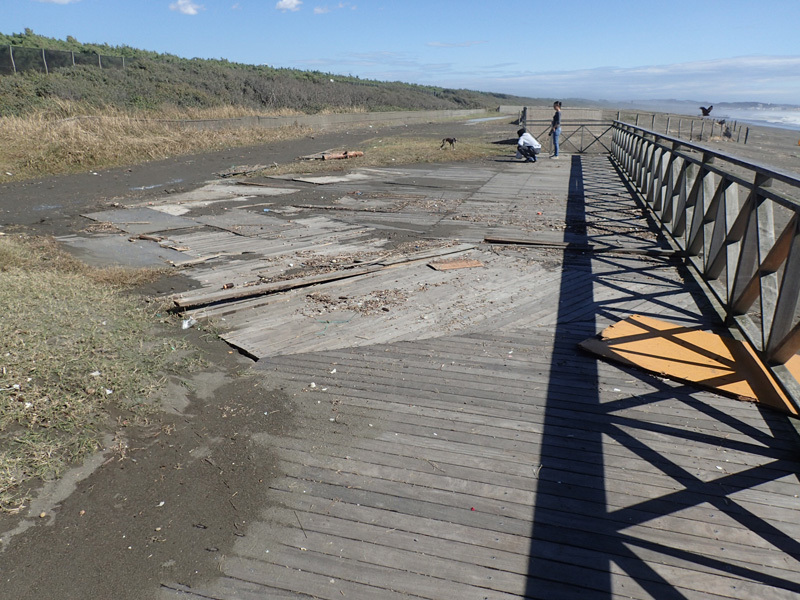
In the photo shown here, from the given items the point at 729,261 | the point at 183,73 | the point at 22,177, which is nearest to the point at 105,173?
the point at 22,177

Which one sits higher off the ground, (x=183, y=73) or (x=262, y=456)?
(x=183, y=73)

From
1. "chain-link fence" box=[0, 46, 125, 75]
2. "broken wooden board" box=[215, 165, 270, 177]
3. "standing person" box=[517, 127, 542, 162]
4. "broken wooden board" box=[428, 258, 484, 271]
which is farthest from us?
"chain-link fence" box=[0, 46, 125, 75]

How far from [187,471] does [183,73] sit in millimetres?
40614

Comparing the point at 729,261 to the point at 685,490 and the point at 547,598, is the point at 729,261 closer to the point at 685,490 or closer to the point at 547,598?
the point at 685,490

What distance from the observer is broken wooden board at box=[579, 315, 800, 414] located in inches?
152

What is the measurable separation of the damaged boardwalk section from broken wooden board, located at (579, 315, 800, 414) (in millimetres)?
127

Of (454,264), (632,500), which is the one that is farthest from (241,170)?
(632,500)

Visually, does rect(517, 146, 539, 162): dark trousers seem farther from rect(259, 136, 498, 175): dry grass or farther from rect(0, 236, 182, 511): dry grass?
rect(0, 236, 182, 511): dry grass

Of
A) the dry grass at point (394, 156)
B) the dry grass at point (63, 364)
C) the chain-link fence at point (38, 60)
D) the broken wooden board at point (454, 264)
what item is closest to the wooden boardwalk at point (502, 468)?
the dry grass at point (63, 364)

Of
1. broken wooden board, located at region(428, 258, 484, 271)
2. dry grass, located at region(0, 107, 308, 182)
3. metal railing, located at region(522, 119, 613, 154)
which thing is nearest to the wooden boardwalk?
broken wooden board, located at region(428, 258, 484, 271)

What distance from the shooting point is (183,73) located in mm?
37750

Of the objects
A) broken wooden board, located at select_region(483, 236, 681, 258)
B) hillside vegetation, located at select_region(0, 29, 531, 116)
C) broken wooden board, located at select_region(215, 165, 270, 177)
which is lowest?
broken wooden board, located at select_region(483, 236, 681, 258)

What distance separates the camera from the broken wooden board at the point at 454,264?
7.00m

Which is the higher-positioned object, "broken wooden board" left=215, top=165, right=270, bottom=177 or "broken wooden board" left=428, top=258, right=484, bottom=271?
"broken wooden board" left=215, top=165, right=270, bottom=177
